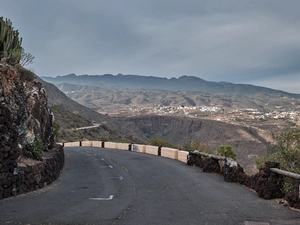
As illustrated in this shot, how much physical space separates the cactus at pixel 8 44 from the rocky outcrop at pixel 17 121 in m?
0.67

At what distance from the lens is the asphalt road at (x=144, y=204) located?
8883 mm

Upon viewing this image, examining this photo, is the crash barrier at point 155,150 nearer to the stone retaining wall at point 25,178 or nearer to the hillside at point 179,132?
the stone retaining wall at point 25,178

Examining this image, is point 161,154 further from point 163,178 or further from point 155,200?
point 155,200

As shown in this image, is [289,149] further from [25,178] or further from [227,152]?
[227,152]

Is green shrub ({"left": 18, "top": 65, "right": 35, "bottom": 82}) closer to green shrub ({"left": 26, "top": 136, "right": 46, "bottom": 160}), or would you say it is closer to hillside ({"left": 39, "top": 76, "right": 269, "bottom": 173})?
green shrub ({"left": 26, "top": 136, "right": 46, "bottom": 160})

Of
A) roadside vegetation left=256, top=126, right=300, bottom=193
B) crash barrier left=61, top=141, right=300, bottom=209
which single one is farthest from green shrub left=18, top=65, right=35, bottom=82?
roadside vegetation left=256, top=126, right=300, bottom=193

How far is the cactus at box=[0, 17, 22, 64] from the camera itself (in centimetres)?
1816

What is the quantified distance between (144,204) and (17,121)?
748 centimetres

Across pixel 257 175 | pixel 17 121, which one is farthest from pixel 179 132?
pixel 257 175

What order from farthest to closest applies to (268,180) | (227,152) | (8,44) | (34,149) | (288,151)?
(227,152) → (8,44) → (34,149) → (288,151) → (268,180)

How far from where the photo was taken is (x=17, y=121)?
597 inches

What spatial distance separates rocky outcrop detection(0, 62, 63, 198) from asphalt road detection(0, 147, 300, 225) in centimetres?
81

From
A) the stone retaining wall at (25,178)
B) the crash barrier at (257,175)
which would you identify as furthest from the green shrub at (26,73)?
the crash barrier at (257,175)

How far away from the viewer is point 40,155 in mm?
15742
